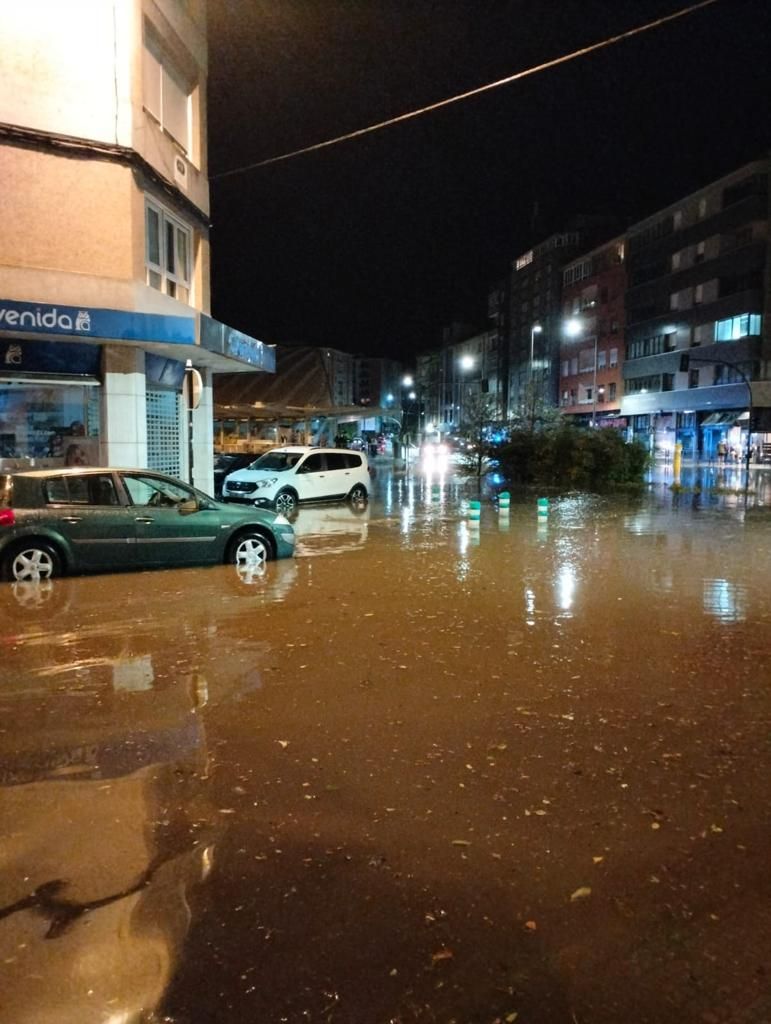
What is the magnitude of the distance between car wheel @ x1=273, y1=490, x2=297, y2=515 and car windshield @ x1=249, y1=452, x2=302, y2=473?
0.68 meters

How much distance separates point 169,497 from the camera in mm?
10984

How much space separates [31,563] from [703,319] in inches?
2349

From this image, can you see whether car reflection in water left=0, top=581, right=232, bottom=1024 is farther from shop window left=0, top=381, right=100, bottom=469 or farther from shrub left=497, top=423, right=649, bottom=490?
shrub left=497, top=423, right=649, bottom=490

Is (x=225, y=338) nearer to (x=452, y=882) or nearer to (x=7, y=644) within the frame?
(x=7, y=644)

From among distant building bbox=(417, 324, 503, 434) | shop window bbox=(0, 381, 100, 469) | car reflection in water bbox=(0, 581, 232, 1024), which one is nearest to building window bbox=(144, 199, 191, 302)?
shop window bbox=(0, 381, 100, 469)

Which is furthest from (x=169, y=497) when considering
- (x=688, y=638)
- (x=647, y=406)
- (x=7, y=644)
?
(x=647, y=406)

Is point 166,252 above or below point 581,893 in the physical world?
above

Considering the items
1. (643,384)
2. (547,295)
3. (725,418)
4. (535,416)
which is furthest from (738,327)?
(547,295)

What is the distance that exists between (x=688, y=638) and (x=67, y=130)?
13324mm

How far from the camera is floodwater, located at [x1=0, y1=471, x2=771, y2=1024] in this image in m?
2.81

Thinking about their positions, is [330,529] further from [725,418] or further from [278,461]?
[725,418]

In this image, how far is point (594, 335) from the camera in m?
75.8

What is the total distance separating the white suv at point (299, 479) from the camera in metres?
20.6

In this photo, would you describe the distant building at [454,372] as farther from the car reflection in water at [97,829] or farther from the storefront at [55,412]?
the car reflection in water at [97,829]
